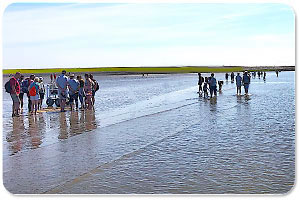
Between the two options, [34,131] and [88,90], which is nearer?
[34,131]

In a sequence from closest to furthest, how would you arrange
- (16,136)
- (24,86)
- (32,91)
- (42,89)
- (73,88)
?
(16,136), (32,91), (73,88), (24,86), (42,89)

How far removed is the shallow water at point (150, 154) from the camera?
7.44 meters

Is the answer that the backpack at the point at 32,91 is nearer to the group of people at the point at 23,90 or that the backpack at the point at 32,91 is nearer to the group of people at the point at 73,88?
the group of people at the point at 23,90

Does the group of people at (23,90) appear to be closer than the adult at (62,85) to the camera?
Yes

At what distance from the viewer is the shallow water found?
744 centimetres

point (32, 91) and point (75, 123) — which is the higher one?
point (32, 91)

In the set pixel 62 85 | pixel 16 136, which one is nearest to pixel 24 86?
pixel 62 85

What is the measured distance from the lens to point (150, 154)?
9719 millimetres

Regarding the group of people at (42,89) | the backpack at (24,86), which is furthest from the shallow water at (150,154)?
the backpack at (24,86)

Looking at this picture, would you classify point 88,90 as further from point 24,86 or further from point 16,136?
point 16,136

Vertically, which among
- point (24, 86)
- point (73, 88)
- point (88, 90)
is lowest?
point (88, 90)

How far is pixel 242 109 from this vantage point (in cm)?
1878

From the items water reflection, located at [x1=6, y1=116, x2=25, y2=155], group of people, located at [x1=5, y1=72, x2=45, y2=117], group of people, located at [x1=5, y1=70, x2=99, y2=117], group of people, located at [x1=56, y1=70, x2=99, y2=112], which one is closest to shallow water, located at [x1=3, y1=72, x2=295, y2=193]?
water reflection, located at [x1=6, y1=116, x2=25, y2=155]

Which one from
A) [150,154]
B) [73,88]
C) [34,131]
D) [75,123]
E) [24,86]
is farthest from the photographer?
[24,86]
